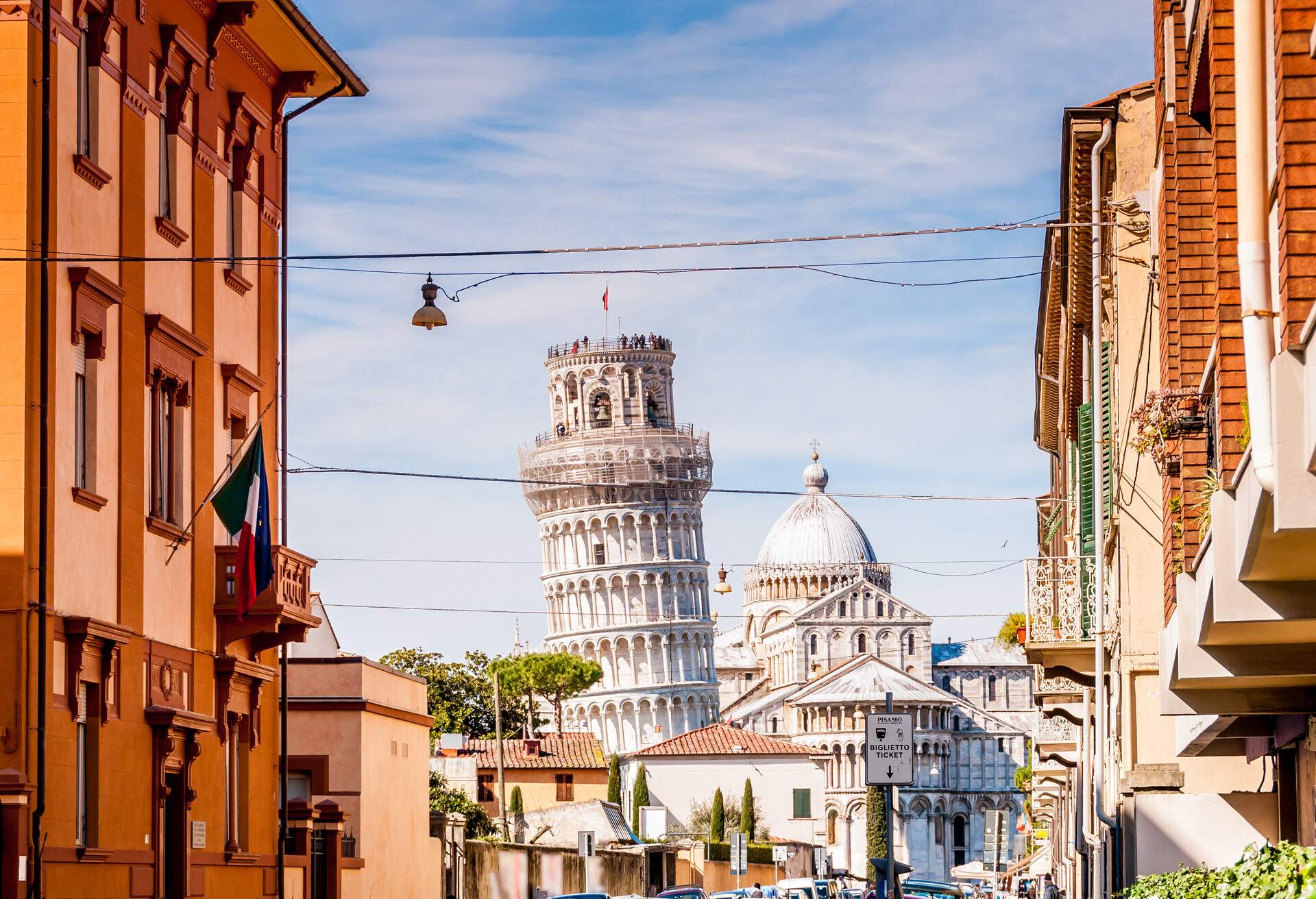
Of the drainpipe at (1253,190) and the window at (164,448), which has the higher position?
the window at (164,448)

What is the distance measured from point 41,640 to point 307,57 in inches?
386

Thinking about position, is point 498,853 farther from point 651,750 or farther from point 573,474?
point 573,474

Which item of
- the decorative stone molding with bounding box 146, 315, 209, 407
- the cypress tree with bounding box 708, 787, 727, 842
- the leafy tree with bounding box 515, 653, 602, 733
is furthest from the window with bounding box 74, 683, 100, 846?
the leafy tree with bounding box 515, 653, 602, 733

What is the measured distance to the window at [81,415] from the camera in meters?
19.0

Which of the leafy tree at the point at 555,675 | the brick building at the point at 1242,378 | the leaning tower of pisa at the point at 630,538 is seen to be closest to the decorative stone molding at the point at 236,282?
the brick building at the point at 1242,378

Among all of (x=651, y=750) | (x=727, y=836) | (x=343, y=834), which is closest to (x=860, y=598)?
(x=651, y=750)

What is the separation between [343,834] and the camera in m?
30.1

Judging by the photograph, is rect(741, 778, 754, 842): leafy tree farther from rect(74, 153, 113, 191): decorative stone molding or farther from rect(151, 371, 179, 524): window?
rect(74, 153, 113, 191): decorative stone molding

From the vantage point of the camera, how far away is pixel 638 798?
382 ft

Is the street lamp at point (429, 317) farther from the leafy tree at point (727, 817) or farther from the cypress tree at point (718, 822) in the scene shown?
the leafy tree at point (727, 817)

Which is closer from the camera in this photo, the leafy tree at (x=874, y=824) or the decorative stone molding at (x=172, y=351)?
the decorative stone molding at (x=172, y=351)

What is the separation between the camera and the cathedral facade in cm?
15575

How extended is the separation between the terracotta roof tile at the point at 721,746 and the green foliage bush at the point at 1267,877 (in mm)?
120038

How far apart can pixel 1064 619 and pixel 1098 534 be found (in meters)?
1.38
